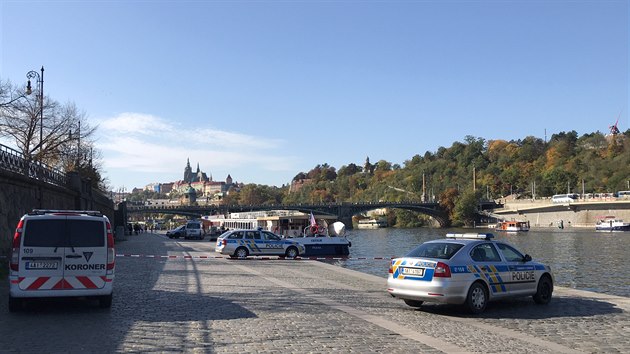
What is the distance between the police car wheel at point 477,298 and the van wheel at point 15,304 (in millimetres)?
8991

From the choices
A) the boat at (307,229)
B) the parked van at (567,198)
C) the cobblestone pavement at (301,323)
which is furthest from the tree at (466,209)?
the cobblestone pavement at (301,323)

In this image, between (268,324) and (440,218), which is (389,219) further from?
(268,324)

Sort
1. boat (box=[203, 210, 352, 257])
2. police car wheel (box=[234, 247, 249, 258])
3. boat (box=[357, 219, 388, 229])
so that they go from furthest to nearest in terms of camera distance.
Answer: boat (box=[357, 219, 388, 229]) → boat (box=[203, 210, 352, 257]) → police car wheel (box=[234, 247, 249, 258])

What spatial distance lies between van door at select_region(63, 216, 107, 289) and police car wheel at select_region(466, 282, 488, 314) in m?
7.41

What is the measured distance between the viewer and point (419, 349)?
8.95 m

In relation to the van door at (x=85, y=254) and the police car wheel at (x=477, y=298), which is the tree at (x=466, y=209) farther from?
the van door at (x=85, y=254)

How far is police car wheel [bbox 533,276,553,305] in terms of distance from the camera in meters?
14.1

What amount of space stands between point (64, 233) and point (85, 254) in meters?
0.61

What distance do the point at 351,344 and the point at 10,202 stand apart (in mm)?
20164

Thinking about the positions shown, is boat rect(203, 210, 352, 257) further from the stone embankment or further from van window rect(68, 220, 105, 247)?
the stone embankment

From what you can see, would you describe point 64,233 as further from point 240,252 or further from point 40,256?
point 240,252

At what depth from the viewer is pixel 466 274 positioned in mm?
12359

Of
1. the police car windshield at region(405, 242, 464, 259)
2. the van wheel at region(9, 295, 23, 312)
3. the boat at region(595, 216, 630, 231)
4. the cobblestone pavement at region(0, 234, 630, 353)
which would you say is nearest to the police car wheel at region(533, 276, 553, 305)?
the cobblestone pavement at region(0, 234, 630, 353)

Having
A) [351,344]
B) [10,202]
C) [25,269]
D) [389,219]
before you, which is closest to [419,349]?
[351,344]
